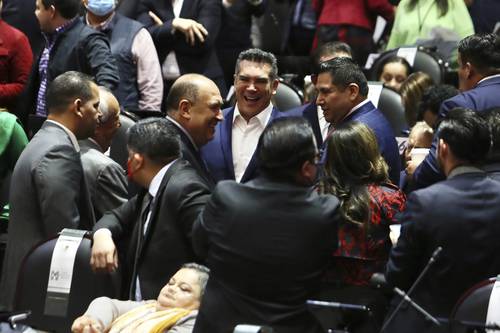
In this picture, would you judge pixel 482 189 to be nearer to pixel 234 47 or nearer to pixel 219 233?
pixel 219 233

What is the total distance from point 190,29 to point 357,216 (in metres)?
3.34

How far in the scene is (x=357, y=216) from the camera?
4707mm

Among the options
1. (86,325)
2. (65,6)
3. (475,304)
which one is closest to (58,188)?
(86,325)

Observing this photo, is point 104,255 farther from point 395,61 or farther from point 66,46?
point 395,61

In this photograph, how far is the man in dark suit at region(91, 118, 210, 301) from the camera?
15.7ft

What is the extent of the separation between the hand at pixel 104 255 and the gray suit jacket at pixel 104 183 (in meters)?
0.83

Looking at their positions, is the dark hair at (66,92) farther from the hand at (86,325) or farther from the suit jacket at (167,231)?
the hand at (86,325)

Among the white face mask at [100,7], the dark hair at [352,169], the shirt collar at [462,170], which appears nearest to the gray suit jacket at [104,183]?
the dark hair at [352,169]

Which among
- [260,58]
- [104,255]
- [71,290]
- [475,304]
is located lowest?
→ [71,290]

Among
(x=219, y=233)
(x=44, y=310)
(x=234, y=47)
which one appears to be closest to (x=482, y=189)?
(x=219, y=233)

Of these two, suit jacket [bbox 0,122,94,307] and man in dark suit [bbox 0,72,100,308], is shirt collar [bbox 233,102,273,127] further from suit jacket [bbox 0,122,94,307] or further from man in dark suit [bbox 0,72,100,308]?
suit jacket [bbox 0,122,94,307]

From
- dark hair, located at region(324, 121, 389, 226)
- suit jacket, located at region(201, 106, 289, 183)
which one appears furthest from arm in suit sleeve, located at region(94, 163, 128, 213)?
dark hair, located at region(324, 121, 389, 226)

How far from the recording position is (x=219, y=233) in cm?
418

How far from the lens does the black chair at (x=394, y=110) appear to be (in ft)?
23.8
